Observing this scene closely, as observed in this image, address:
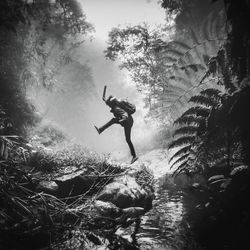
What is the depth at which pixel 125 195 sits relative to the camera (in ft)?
22.8

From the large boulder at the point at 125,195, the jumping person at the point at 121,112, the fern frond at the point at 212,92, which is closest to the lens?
the fern frond at the point at 212,92

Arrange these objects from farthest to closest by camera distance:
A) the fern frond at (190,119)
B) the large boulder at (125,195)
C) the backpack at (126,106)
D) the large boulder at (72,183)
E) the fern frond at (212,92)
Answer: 1. the backpack at (126,106)
2. the large boulder at (72,183)
3. the large boulder at (125,195)
4. the fern frond at (190,119)
5. the fern frond at (212,92)

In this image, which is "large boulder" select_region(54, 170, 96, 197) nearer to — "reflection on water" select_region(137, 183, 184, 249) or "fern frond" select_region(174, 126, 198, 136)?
"reflection on water" select_region(137, 183, 184, 249)

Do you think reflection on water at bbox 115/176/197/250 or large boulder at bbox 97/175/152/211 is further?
large boulder at bbox 97/175/152/211

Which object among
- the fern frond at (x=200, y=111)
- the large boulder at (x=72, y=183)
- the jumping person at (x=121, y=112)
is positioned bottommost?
the fern frond at (x=200, y=111)

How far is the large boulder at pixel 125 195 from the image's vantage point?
6.84m

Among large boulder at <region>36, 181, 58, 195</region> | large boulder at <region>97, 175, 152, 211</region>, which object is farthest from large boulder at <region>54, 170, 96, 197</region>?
large boulder at <region>97, 175, 152, 211</region>

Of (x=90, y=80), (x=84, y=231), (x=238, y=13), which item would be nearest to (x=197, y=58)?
(x=238, y=13)

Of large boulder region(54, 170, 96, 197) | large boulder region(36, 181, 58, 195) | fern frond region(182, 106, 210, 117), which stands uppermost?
large boulder region(54, 170, 96, 197)

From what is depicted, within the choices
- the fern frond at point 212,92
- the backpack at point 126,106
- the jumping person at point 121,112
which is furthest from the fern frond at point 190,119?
the backpack at point 126,106

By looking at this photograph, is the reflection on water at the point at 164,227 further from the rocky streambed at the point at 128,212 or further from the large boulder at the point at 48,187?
the large boulder at the point at 48,187

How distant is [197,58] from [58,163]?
651cm

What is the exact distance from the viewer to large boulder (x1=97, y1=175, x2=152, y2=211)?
→ 22.4 ft

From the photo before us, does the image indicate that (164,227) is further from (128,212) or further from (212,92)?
(212,92)
